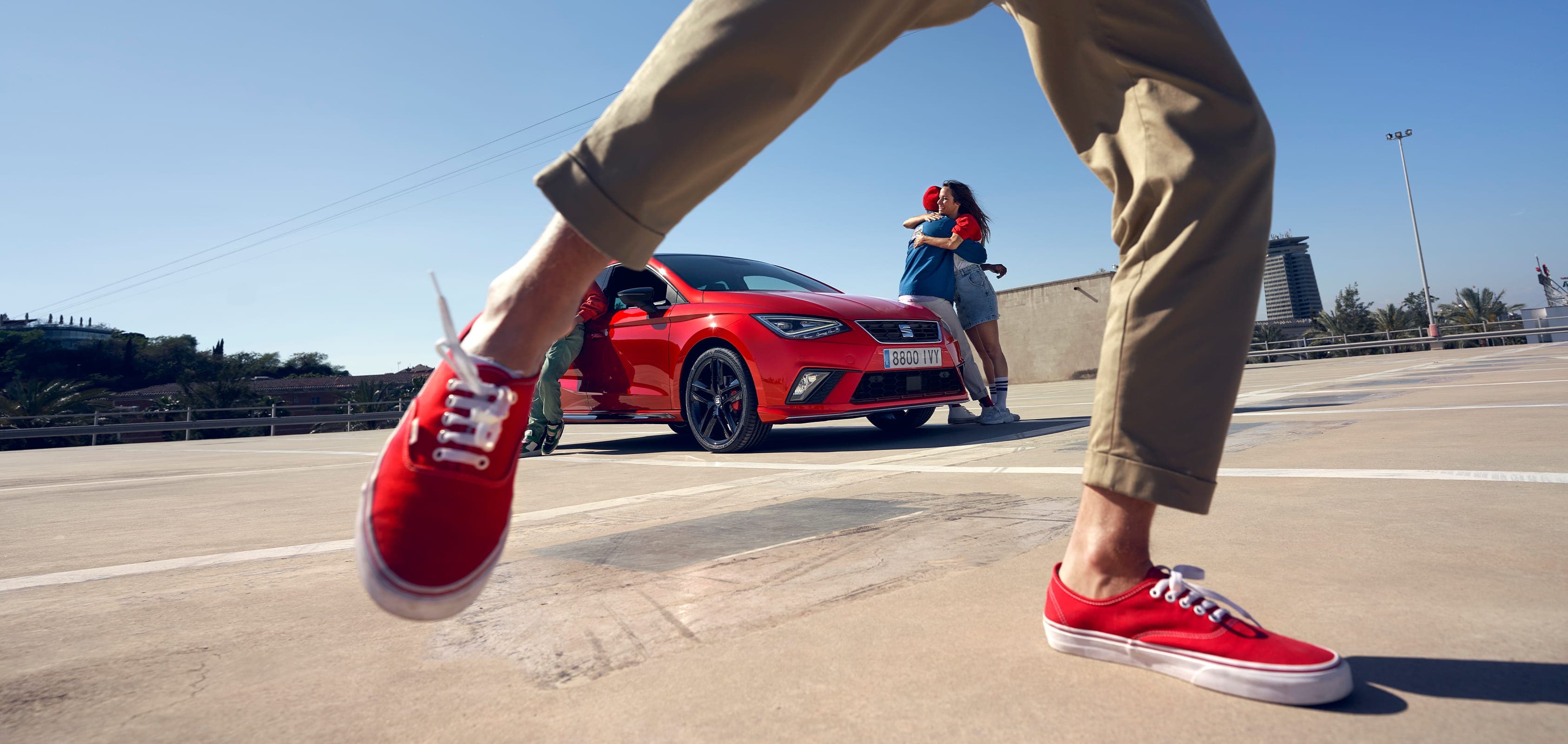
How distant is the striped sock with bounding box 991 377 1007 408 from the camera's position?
5.75m

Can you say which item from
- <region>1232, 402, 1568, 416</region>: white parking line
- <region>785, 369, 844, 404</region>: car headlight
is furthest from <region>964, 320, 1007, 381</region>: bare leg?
<region>785, 369, 844, 404</region>: car headlight

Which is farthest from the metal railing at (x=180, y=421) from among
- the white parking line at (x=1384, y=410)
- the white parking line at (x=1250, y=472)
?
the white parking line at (x=1384, y=410)

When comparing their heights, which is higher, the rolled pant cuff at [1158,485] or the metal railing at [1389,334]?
the metal railing at [1389,334]

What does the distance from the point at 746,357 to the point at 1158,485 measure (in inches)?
142

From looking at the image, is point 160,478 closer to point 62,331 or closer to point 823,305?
point 823,305

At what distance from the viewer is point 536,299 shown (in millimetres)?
1009

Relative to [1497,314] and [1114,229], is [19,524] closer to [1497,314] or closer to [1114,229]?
[1114,229]

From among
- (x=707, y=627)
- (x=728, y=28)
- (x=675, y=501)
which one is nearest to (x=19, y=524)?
(x=675, y=501)

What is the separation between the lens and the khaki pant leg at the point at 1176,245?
1.10 meters

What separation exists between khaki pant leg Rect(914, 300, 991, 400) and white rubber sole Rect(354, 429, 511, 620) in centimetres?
482

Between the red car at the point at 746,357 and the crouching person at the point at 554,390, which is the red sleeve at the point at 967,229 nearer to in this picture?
the red car at the point at 746,357

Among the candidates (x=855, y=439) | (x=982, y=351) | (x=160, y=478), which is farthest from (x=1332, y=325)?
(x=160, y=478)

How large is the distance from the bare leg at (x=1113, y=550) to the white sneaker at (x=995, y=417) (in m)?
4.46

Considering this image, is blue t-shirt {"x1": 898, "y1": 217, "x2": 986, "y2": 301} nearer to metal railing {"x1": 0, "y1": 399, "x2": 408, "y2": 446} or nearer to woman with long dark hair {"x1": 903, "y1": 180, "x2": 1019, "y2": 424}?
woman with long dark hair {"x1": 903, "y1": 180, "x2": 1019, "y2": 424}
